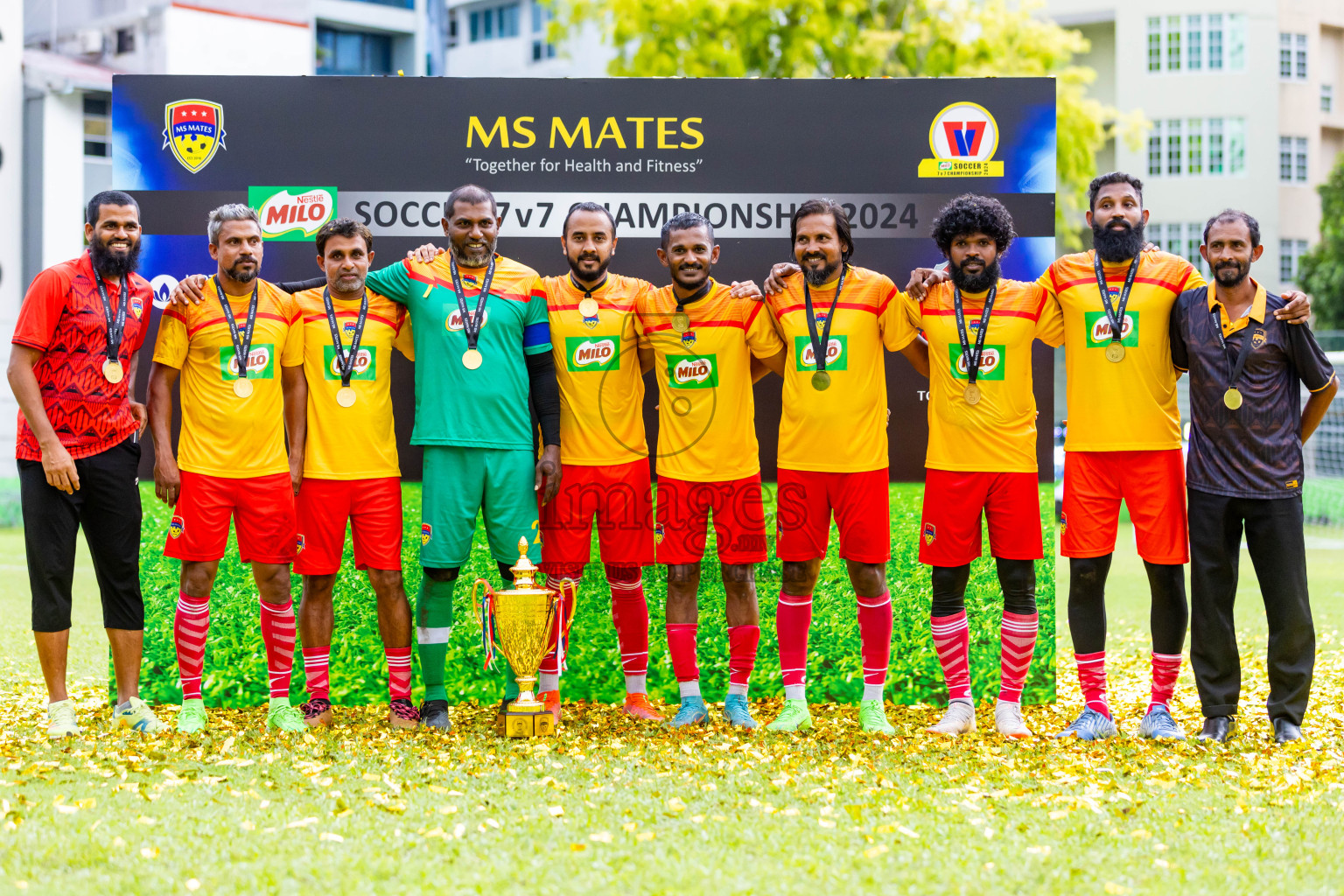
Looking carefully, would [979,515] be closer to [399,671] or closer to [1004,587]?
[1004,587]

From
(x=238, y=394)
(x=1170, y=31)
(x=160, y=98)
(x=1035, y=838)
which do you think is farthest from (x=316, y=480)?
(x=1170, y=31)

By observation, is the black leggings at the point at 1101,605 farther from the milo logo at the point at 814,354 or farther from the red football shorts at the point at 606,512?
the red football shorts at the point at 606,512

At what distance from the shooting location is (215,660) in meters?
6.47

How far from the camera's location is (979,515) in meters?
5.55

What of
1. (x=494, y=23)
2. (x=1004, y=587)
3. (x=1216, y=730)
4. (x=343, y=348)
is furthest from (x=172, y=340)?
(x=494, y=23)

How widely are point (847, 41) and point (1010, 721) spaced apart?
13761 millimetres

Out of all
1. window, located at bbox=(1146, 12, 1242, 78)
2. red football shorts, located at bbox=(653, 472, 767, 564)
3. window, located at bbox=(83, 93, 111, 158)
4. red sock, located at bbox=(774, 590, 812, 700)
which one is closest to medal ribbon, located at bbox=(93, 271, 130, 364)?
red football shorts, located at bbox=(653, 472, 767, 564)

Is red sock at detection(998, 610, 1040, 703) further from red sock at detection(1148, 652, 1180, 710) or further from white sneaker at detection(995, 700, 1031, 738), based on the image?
red sock at detection(1148, 652, 1180, 710)

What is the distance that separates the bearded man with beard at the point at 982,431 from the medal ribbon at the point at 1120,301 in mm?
224

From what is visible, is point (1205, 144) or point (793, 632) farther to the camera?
point (1205, 144)

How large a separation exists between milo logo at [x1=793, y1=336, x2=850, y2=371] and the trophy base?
6.23 feet

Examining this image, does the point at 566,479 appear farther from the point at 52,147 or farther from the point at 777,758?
the point at 52,147

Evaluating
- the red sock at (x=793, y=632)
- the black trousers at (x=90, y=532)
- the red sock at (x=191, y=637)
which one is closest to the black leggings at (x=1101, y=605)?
the red sock at (x=793, y=632)

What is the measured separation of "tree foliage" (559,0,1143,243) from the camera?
1706 centimetres
